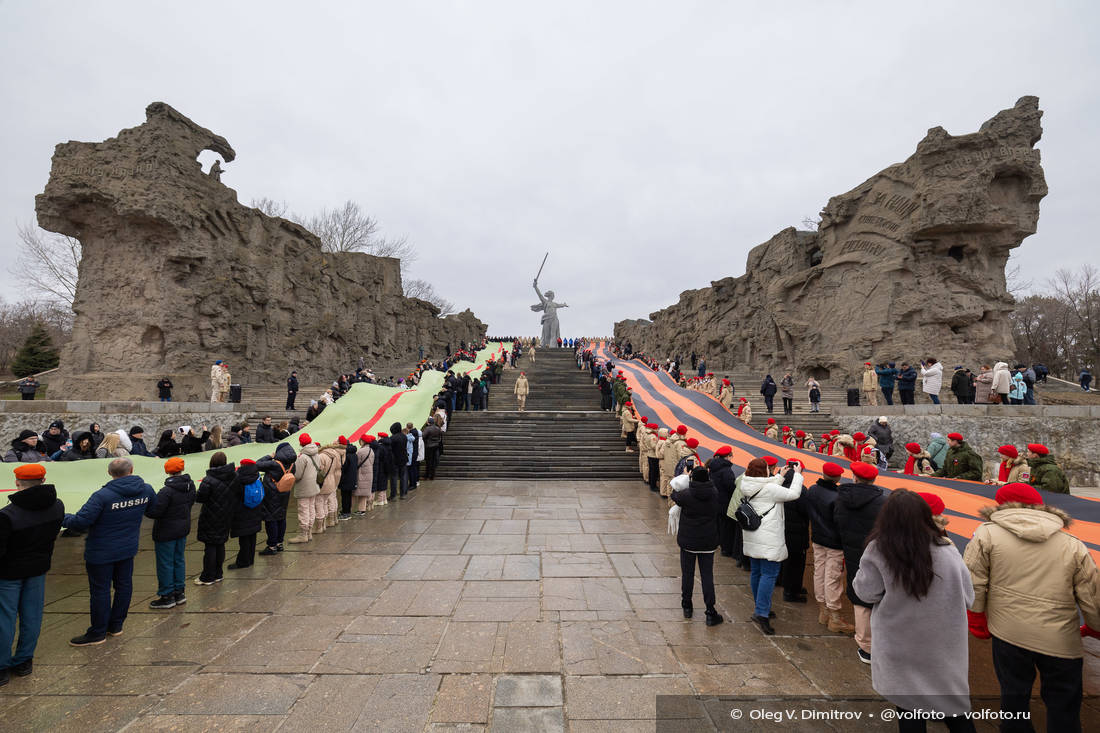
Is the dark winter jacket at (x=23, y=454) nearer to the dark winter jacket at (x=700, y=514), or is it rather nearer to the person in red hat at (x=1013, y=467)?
the dark winter jacket at (x=700, y=514)

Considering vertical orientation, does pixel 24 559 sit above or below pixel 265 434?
below

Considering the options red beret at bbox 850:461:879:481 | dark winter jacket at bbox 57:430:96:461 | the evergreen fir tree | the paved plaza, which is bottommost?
the paved plaza

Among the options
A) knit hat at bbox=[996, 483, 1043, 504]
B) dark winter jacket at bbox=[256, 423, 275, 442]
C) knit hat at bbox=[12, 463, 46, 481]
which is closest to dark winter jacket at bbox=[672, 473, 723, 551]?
knit hat at bbox=[996, 483, 1043, 504]

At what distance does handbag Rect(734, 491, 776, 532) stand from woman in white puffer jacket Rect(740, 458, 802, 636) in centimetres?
1

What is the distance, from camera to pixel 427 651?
3.86m

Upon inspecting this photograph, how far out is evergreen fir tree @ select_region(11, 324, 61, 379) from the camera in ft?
83.6

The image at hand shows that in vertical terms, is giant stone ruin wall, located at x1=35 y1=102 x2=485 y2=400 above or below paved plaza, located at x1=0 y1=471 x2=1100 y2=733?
above

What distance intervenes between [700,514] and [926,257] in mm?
24600

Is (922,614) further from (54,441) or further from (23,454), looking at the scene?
(54,441)

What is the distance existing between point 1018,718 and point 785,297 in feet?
90.3

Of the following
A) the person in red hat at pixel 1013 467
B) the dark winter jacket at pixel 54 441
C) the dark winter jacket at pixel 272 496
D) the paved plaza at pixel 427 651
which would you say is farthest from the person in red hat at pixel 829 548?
the dark winter jacket at pixel 54 441

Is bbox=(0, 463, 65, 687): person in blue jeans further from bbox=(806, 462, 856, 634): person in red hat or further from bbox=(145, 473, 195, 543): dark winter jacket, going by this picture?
bbox=(806, 462, 856, 634): person in red hat

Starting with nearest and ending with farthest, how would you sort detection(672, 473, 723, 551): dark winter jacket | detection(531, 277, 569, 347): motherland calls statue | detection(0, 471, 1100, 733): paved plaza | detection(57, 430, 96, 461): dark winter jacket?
detection(0, 471, 1100, 733): paved plaza
detection(672, 473, 723, 551): dark winter jacket
detection(57, 430, 96, 461): dark winter jacket
detection(531, 277, 569, 347): motherland calls statue

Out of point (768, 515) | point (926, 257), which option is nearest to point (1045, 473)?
point (768, 515)
